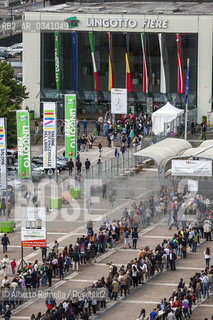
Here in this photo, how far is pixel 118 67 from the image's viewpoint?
107m

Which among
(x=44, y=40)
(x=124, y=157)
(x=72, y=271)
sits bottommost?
(x=72, y=271)

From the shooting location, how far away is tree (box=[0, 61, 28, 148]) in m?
93.1

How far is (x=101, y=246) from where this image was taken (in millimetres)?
68938

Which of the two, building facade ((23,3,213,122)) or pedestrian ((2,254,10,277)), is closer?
pedestrian ((2,254,10,277))

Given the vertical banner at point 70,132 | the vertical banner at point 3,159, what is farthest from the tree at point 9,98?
the vertical banner at point 3,159

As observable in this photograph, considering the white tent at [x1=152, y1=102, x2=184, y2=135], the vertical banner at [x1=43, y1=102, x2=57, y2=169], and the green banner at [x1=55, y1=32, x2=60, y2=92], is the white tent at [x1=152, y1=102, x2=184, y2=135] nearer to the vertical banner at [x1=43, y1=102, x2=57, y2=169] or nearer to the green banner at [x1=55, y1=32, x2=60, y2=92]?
the green banner at [x1=55, y1=32, x2=60, y2=92]

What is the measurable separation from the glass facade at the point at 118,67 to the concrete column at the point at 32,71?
19.9 inches

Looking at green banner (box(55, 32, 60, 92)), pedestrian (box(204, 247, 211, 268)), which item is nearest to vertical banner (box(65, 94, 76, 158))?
pedestrian (box(204, 247, 211, 268))

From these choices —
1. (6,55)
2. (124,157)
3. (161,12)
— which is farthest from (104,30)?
(6,55)

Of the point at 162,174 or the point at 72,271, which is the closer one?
the point at 72,271

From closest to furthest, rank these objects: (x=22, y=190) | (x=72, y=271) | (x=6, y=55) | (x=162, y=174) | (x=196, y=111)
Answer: (x=72, y=271) < (x=162, y=174) < (x=22, y=190) < (x=196, y=111) < (x=6, y=55)

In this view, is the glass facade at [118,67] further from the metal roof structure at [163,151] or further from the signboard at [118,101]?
the metal roof structure at [163,151]

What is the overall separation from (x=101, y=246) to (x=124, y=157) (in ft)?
43.6

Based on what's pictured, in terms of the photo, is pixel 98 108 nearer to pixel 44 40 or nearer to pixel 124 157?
pixel 44 40
